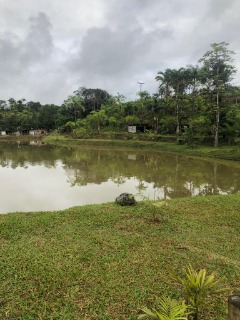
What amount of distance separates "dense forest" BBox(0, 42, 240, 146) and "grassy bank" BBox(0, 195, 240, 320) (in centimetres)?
1933

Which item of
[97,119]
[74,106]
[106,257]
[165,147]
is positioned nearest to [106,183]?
[106,257]

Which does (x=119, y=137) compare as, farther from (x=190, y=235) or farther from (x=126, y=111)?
(x=190, y=235)

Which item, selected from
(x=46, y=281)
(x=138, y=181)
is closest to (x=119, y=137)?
(x=138, y=181)

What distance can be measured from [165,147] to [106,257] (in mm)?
24017

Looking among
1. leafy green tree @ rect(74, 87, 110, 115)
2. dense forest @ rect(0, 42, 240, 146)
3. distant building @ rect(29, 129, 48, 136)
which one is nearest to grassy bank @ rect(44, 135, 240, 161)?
dense forest @ rect(0, 42, 240, 146)

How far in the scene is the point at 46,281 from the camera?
4.27 metres

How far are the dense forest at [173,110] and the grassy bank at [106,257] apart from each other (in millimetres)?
19328

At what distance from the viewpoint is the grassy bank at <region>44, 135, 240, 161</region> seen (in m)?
22.0

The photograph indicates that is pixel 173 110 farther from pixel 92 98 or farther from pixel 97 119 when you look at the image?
pixel 92 98

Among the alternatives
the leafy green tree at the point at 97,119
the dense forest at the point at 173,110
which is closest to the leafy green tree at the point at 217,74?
the dense forest at the point at 173,110

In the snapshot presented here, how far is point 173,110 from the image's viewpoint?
112 ft

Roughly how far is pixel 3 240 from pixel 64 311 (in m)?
2.81

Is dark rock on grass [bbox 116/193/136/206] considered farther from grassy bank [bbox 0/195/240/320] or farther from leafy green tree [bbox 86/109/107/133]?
leafy green tree [bbox 86/109/107/133]

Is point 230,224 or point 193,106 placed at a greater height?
point 193,106
